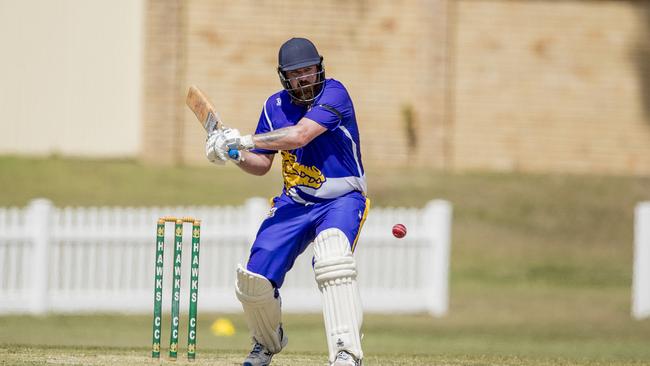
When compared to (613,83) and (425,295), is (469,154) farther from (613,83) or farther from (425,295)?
(425,295)

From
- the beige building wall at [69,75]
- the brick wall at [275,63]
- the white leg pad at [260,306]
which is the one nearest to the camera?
the white leg pad at [260,306]

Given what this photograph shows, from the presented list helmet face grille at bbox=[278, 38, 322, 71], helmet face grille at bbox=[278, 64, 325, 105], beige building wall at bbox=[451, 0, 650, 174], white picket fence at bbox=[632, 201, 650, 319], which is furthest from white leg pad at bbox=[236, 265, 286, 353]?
beige building wall at bbox=[451, 0, 650, 174]

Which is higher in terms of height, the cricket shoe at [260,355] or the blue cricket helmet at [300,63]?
the blue cricket helmet at [300,63]

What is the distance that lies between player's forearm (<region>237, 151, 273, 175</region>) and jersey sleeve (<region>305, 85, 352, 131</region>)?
612 millimetres

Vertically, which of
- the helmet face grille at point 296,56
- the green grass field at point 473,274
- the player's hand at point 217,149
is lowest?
the green grass field at point 473,274

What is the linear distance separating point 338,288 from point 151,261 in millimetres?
6715

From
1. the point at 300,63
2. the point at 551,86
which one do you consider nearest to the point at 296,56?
the point at 300,63

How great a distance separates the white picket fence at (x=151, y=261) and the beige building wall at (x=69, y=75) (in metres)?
6.94

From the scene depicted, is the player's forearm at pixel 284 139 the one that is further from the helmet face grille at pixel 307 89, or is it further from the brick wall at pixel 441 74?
the brick wall at pixel 441 74

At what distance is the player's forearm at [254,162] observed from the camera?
789 cm

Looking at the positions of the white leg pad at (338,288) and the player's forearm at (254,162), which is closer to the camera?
the white leg pad at (338,288)

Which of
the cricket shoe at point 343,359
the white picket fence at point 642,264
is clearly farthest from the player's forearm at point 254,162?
the white picket fence at point 642,264

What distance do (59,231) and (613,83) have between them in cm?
1139

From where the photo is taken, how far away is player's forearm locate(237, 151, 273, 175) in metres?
7.89
